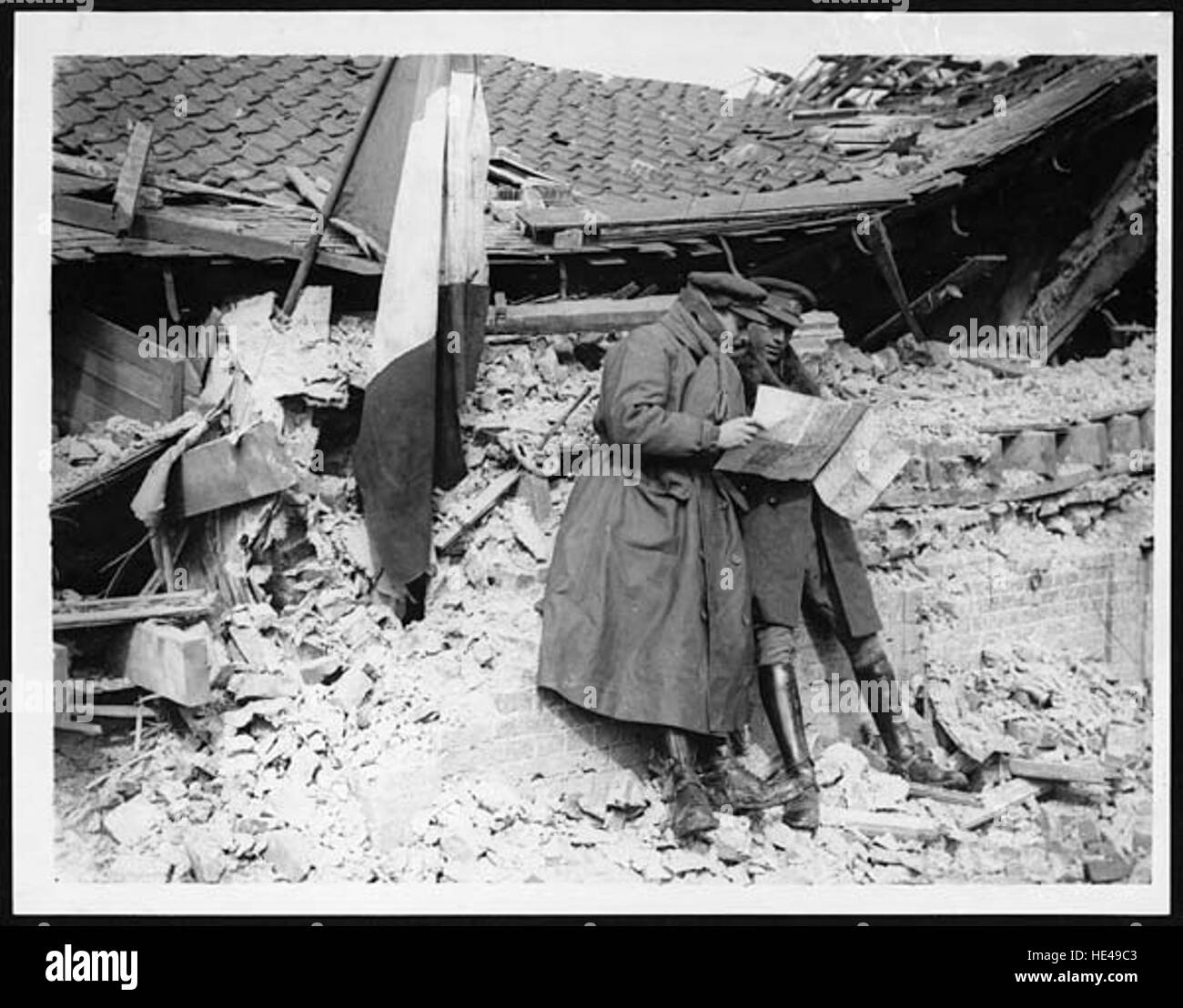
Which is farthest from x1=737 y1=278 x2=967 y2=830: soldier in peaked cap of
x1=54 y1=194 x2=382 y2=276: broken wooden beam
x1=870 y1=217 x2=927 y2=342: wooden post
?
x1=54 y1=194 x2=382 y2=276: broken wooden beam

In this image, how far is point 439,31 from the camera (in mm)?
3904

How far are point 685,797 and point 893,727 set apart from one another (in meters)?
0.59

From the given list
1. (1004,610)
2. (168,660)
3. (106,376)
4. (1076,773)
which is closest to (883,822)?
(1076,773)

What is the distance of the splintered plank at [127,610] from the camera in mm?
3922

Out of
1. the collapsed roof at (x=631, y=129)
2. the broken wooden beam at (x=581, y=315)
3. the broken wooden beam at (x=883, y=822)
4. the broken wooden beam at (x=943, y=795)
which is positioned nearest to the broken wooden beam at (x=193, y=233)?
the collapsed roof at (x=631, y=129)

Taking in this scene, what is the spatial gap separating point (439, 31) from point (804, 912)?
7.89 feet

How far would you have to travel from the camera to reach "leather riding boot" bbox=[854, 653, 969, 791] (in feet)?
13.4

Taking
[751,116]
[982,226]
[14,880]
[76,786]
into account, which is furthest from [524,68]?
[14,880]

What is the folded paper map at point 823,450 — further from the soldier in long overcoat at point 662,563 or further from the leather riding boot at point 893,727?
the leather riding boot at point 893,727

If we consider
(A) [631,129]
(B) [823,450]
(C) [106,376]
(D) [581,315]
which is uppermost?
(A) [631,129]

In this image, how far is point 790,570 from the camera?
4020 millimetres

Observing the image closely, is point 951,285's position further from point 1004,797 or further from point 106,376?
point 106,376

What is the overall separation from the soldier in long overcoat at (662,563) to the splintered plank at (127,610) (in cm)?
88
